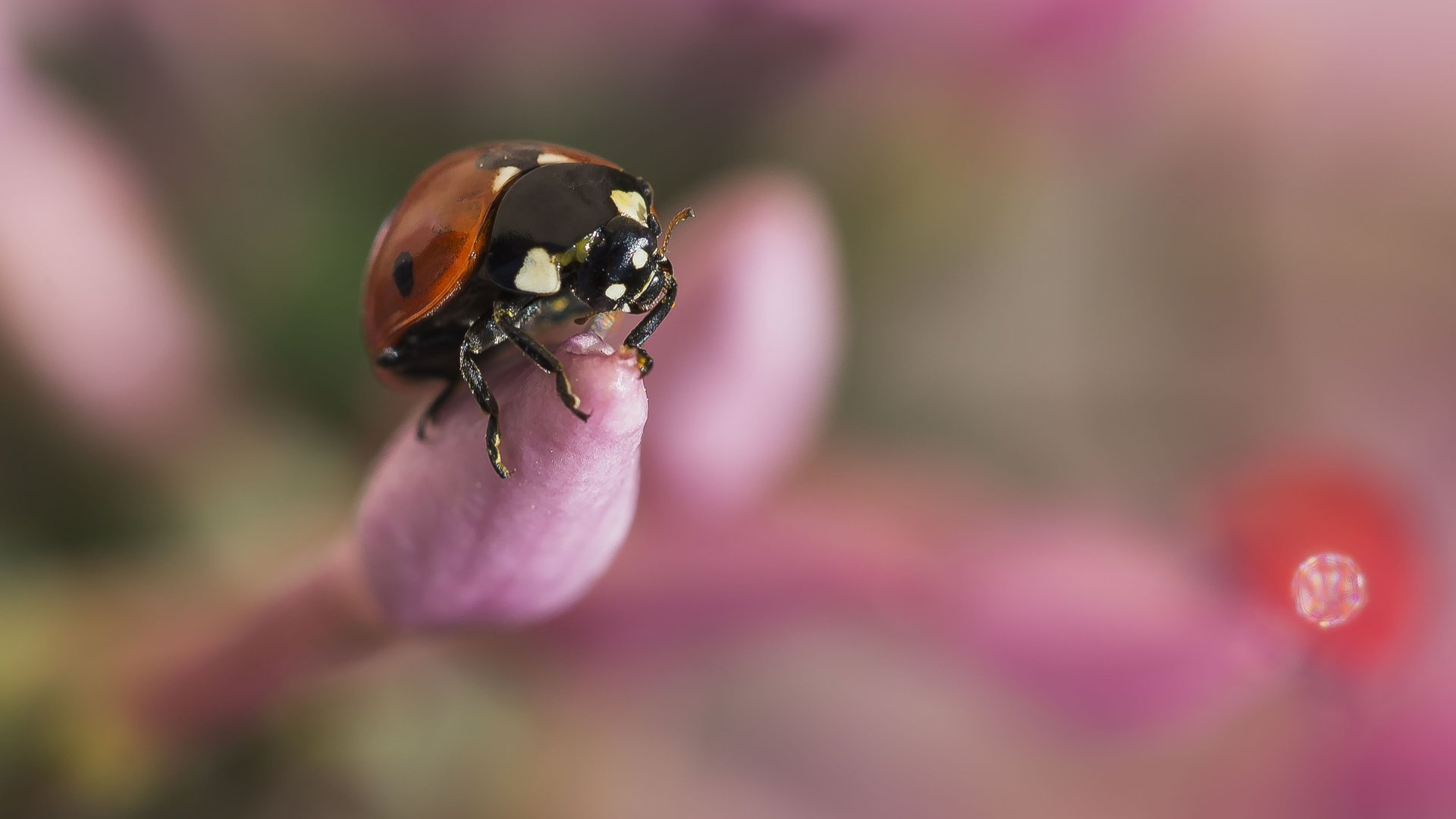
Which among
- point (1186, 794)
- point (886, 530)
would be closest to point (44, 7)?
point (886, 530)

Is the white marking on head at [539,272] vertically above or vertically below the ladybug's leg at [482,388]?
above

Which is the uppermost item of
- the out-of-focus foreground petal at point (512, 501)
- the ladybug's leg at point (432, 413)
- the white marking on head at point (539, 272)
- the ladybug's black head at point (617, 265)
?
the ladybug's black head at point (617, 265)

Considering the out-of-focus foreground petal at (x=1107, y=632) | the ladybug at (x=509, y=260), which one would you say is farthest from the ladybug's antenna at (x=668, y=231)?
the out-of-focus foreground petal at (x=1107, y=632)

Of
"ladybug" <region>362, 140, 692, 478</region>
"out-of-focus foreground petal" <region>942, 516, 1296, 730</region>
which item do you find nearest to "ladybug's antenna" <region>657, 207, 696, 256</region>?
"ladybug" <region>362, 140, 692, 478</region>

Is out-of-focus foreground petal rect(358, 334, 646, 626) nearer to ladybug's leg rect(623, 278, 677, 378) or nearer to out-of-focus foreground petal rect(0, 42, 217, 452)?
ladybug's leg rect(623, 278, 677, 378)

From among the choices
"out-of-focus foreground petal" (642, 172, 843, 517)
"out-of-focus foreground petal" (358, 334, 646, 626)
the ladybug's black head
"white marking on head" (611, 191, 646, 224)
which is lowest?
"out-of-focus foreground petal" (358, 334, 646, 626)

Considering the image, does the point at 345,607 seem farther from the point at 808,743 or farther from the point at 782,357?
the point at 808,743

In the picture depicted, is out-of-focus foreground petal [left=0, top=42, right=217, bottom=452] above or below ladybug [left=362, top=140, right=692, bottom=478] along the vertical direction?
above

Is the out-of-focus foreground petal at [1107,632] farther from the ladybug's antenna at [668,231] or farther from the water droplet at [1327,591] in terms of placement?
the ladybug's antenna at [668,231]
